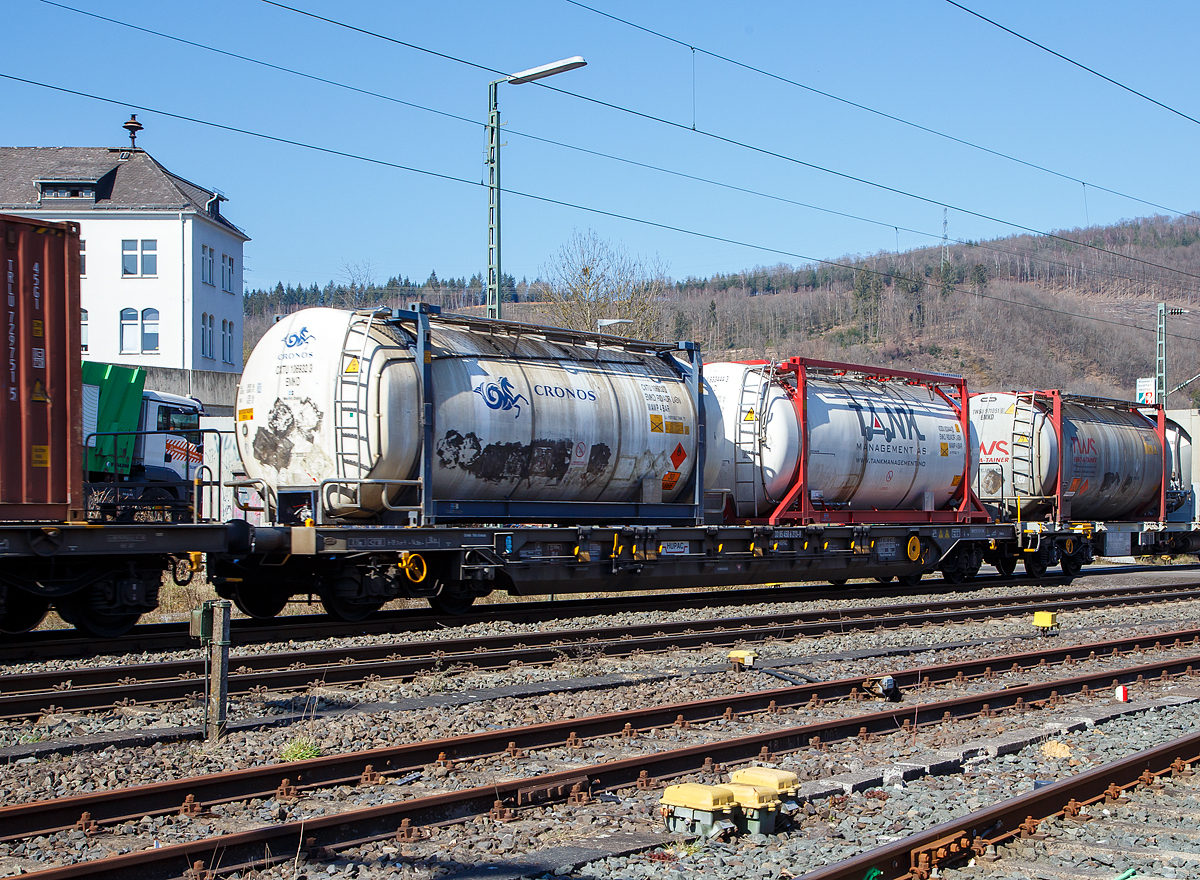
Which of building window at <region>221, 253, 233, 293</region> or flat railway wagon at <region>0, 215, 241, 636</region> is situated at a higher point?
building window at <region>221, 253, 233, 293</region>

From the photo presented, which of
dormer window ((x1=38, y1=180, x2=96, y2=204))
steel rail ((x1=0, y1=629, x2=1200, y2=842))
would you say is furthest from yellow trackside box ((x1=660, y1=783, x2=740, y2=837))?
dormer window ((x1=38, y1=180, x2=96, y2=204))

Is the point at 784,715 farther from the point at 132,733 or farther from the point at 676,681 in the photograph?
the point at 132,733

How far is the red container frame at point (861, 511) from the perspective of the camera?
57.6ft

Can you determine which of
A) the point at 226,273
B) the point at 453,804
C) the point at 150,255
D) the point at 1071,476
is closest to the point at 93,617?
the point at 453,804

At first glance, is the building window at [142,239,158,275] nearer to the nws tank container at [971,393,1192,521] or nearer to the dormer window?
the dormer window

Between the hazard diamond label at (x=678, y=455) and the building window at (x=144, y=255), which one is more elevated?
the building window at (x=144, y=255)

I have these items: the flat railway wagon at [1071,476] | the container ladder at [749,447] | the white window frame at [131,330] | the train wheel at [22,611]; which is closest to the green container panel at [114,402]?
the train wheel at [22,611]

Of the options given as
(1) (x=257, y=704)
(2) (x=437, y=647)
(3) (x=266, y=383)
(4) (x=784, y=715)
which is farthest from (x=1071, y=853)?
(3) (x=266, y=383)

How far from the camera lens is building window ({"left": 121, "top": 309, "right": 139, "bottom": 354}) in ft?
158

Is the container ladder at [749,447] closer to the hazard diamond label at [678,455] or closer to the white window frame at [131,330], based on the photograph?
the hazard diamond label at [678,455]

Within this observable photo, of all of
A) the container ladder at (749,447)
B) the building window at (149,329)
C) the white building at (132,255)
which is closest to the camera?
the container ladder at (749,447)

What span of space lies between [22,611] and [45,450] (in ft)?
7.16

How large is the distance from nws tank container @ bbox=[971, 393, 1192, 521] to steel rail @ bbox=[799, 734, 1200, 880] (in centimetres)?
1610

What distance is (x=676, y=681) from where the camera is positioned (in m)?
10.2
